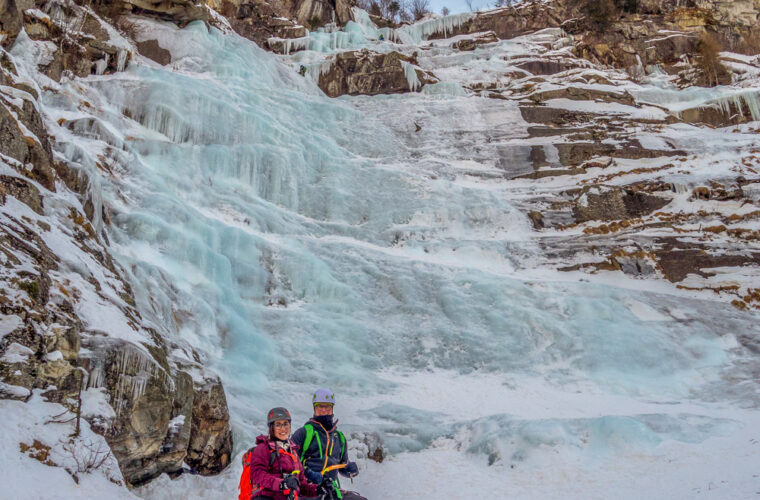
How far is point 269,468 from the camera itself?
11.7ft

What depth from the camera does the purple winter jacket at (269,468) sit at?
345cm

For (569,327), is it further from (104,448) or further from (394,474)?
(104,448)

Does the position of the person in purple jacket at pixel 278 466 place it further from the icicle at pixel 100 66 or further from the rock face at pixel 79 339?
the icicle at pixel 100 66

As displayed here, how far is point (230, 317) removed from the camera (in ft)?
33.6

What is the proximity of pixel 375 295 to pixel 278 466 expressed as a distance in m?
9.12

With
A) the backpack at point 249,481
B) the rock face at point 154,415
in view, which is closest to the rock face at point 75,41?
the rock face at point 154,415

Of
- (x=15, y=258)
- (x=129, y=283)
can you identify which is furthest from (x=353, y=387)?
(x=15, y=258)

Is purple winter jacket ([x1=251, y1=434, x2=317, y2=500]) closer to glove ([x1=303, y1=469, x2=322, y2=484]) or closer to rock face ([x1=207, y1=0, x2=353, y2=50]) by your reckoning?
glove ([x1=303, y1=469, x2=322, y2=484])

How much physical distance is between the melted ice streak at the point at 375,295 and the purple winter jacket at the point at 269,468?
344 cm

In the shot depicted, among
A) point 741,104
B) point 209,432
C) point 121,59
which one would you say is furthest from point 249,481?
point 741,104

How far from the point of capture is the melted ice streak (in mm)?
8516

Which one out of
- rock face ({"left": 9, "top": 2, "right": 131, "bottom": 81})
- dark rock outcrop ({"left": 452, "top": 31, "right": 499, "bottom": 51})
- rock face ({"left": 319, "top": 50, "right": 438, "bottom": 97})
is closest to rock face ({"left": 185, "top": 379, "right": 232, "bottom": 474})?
rock face ({"left": 9, "top": 2, "right": 131, "bottom": 81})

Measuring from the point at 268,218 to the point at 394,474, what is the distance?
8323 millimetres

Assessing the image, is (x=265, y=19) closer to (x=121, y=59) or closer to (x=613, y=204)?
(x=121, y=59)
